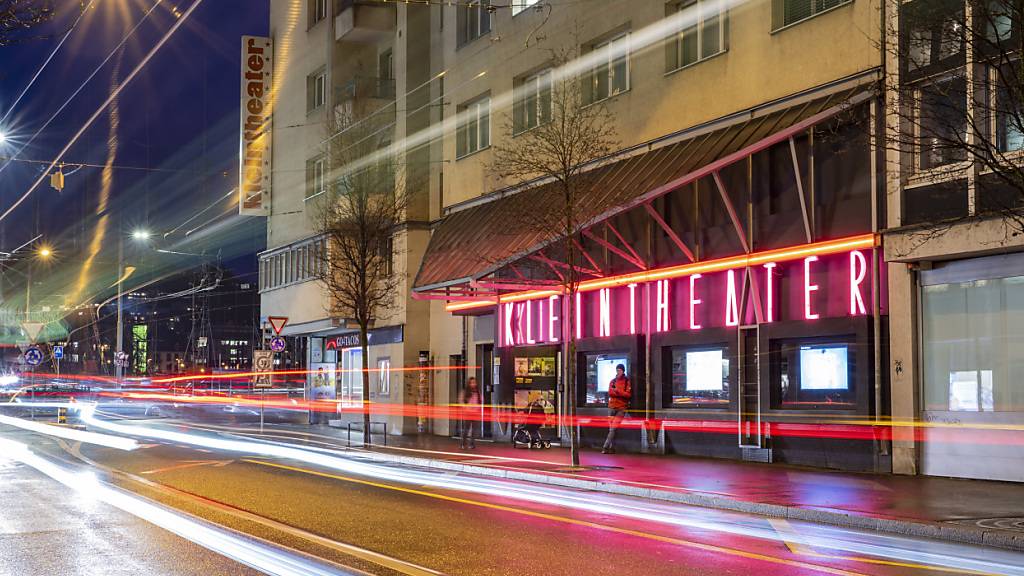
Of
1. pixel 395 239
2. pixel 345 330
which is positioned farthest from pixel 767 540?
pixel 345 330

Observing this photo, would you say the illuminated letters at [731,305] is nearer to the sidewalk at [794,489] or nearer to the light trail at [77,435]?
the sidewalk at [794,489]

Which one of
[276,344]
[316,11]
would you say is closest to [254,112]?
[316,11]

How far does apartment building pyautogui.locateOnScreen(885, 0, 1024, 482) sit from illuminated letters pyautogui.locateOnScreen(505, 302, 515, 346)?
44.2ft

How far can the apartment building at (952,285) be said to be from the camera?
54.9 ft

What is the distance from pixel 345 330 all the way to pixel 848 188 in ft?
87.8

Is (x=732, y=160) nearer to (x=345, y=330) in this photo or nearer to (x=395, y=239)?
(x=395, y=239)

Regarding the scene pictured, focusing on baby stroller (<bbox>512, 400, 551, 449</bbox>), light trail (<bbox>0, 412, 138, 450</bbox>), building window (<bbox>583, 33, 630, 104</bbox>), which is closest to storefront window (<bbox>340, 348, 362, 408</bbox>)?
light trail (<bbox>0, 412, 138, 450</bbox>)

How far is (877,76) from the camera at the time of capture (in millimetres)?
19047

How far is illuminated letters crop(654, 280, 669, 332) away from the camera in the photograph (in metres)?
24.1

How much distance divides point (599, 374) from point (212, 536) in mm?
16467

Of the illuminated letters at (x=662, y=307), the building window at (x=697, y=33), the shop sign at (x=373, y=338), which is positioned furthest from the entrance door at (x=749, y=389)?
the shop sign at (x=373, y=338)

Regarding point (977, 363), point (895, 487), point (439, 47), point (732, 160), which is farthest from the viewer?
point (439, 47)

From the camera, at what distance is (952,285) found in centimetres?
1798

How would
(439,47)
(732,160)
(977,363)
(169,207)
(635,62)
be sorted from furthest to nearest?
(169,207) < (439,47) < (635,62) < (732,160) < (977,363)
